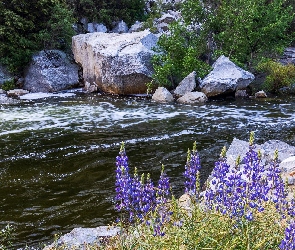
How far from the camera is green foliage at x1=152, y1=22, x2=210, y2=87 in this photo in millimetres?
19156

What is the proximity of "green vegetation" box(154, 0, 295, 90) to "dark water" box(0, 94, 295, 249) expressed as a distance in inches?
126

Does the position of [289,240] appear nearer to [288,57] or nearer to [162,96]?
[162,96]

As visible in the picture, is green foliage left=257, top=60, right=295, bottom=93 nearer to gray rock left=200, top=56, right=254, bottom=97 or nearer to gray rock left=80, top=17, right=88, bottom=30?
gray rock left=200, top=56, right=254, bottom=97

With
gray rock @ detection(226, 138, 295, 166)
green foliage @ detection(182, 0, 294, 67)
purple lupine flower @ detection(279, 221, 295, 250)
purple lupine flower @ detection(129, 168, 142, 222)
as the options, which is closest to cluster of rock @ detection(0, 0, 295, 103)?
green foliage @ detection(182, 0, 294, 67)

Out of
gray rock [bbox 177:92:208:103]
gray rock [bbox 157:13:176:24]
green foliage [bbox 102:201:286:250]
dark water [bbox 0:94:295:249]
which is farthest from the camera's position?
A: gray rock [bbox 157:13:176:24]

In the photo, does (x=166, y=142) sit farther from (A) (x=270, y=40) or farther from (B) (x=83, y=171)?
(A) (x=270, y=40)

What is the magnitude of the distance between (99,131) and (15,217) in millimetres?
6258

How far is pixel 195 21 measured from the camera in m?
22.8

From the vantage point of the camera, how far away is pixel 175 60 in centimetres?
2012

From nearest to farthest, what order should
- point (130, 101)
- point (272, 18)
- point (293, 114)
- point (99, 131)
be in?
point (99, 131)
point (293, 114)
point (130, 101)
point (272, 18)

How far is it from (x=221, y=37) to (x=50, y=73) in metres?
10.2

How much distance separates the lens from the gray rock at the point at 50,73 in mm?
22156

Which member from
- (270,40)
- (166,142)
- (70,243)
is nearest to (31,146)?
(166,142)

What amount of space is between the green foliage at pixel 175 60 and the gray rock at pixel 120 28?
9.82 m
